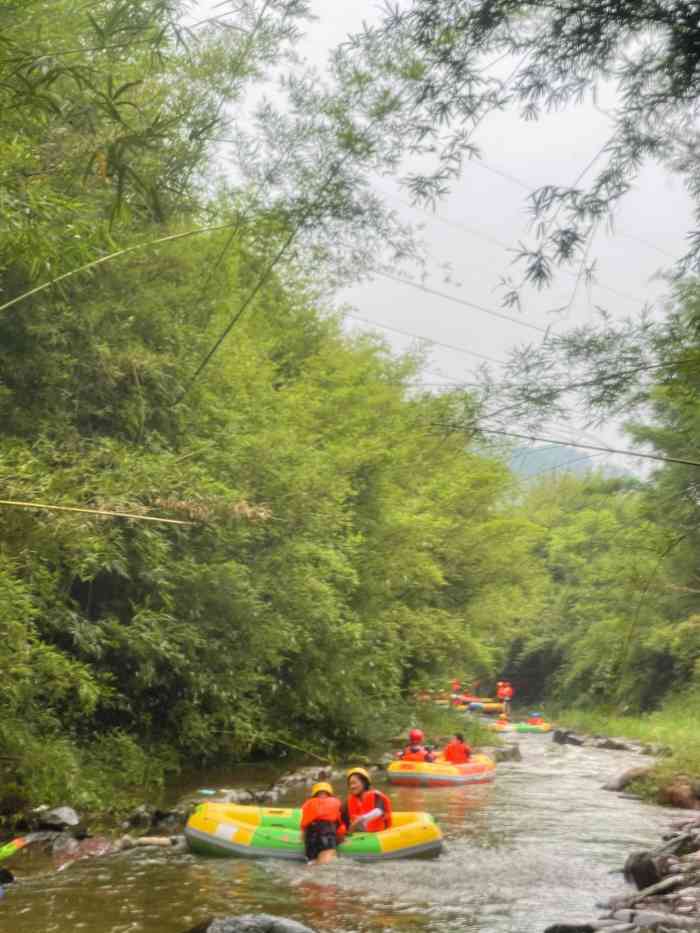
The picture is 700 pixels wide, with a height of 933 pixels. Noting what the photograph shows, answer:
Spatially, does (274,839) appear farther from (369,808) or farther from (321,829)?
(369,808)

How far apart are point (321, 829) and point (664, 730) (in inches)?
495

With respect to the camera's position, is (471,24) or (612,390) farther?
(612,390)

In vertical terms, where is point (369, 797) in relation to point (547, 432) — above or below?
below

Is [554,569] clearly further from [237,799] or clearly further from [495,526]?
[237,799]

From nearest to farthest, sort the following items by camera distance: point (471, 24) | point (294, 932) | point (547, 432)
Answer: point (471, 24)
point (547, 432)
point (294, 932)

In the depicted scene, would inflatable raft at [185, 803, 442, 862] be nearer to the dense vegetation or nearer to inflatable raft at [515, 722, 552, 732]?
the dense vegetation

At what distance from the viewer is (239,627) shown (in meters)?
10.7

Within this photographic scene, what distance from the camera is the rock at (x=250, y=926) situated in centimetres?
518

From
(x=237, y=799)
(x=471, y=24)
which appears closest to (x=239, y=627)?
(x=237, y=799)

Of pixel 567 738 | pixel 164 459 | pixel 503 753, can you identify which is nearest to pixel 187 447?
pixel 164 459

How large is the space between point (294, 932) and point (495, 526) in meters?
16.0

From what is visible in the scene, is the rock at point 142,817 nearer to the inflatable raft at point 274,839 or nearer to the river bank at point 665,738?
the inflatable raft at point 274,839

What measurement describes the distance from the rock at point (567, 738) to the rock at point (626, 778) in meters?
8.57

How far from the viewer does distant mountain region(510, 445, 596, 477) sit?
13.9ft
